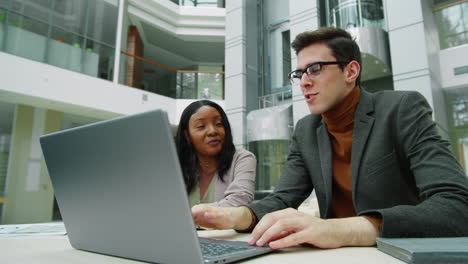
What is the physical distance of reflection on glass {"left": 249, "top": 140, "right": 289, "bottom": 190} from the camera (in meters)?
5.75

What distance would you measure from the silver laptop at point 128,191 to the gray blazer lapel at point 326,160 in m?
0.63

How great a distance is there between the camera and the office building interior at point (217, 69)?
14.6 feet

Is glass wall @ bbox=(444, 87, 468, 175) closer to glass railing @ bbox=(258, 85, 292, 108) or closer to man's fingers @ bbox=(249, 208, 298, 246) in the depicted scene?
glass railing @ bbox=(258, 85, 292, 108)

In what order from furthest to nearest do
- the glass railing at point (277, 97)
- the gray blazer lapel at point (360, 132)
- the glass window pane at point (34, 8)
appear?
the glass railing at point (277, 97), the glass window pane at point (34, 8), the gray blazer lapel at point (360, 132)

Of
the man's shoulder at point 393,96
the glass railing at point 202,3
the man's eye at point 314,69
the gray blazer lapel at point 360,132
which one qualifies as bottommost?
the gray blazer lapel at point 360,132

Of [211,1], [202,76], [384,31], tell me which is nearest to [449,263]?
[384,31]

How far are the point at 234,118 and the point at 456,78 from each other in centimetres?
375

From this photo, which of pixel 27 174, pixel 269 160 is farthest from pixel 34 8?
pixel 269 160

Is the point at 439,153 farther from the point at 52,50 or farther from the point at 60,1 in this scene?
the point at 60,1

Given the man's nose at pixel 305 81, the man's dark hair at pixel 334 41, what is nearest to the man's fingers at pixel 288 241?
the man's nose at pixel 305 81

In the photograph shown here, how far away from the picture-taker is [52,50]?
611 cm

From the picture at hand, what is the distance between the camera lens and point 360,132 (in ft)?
3.95

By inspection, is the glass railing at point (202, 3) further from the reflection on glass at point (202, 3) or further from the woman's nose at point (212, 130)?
the woman's nose at point (212, 130)

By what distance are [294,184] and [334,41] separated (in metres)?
0.64
